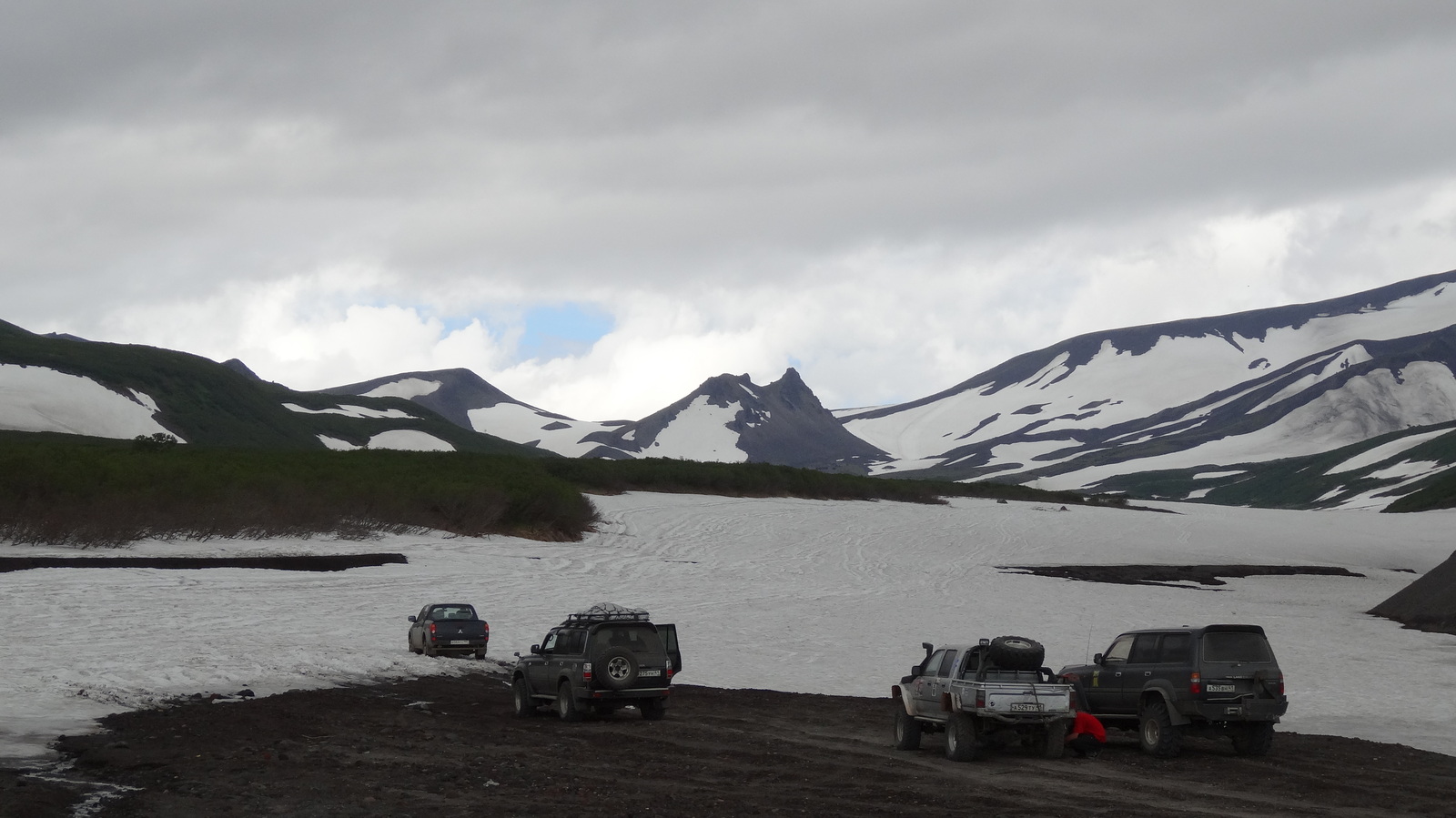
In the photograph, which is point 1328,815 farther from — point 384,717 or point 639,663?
point 384,717

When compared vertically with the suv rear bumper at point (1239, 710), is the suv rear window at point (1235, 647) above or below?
above

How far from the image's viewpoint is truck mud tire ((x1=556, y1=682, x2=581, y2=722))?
A: 21.5 m

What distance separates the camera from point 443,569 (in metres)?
45.8

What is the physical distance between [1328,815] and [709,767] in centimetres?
709

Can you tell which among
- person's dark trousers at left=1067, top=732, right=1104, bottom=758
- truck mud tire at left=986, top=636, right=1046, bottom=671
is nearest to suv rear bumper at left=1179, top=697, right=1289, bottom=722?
person's dark trousers at left=1067, top=732, right=1104, bottom=758

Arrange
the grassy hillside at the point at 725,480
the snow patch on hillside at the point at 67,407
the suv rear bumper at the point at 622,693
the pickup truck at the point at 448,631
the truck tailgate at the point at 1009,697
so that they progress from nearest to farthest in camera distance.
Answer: the truck tailgate at the point at 1009,697 → the suv rear bumper at the point at 622,693 → the pickup truck at the point at 448,631 → the grassy hillside at the point at 725,480 → the snow patch on hillside at the point at 67,407

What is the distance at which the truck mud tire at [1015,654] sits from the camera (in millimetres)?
18562

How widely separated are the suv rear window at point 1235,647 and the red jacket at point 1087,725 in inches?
73.5

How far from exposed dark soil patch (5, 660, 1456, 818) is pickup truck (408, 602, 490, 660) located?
690 cm

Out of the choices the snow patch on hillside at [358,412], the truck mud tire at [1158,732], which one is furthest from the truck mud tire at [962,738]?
the snow patch on hillside at [358,412]

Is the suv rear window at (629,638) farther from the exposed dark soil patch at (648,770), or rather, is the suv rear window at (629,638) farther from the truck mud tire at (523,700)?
the truck mud tire at (523,700)

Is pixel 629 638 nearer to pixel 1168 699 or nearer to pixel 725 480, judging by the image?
pixel 1168 699

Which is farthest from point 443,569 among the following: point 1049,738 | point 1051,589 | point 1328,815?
point 1328,815

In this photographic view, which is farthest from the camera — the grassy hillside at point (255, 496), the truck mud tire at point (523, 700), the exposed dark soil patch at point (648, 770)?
the grassy hillside at point (255, 496)
